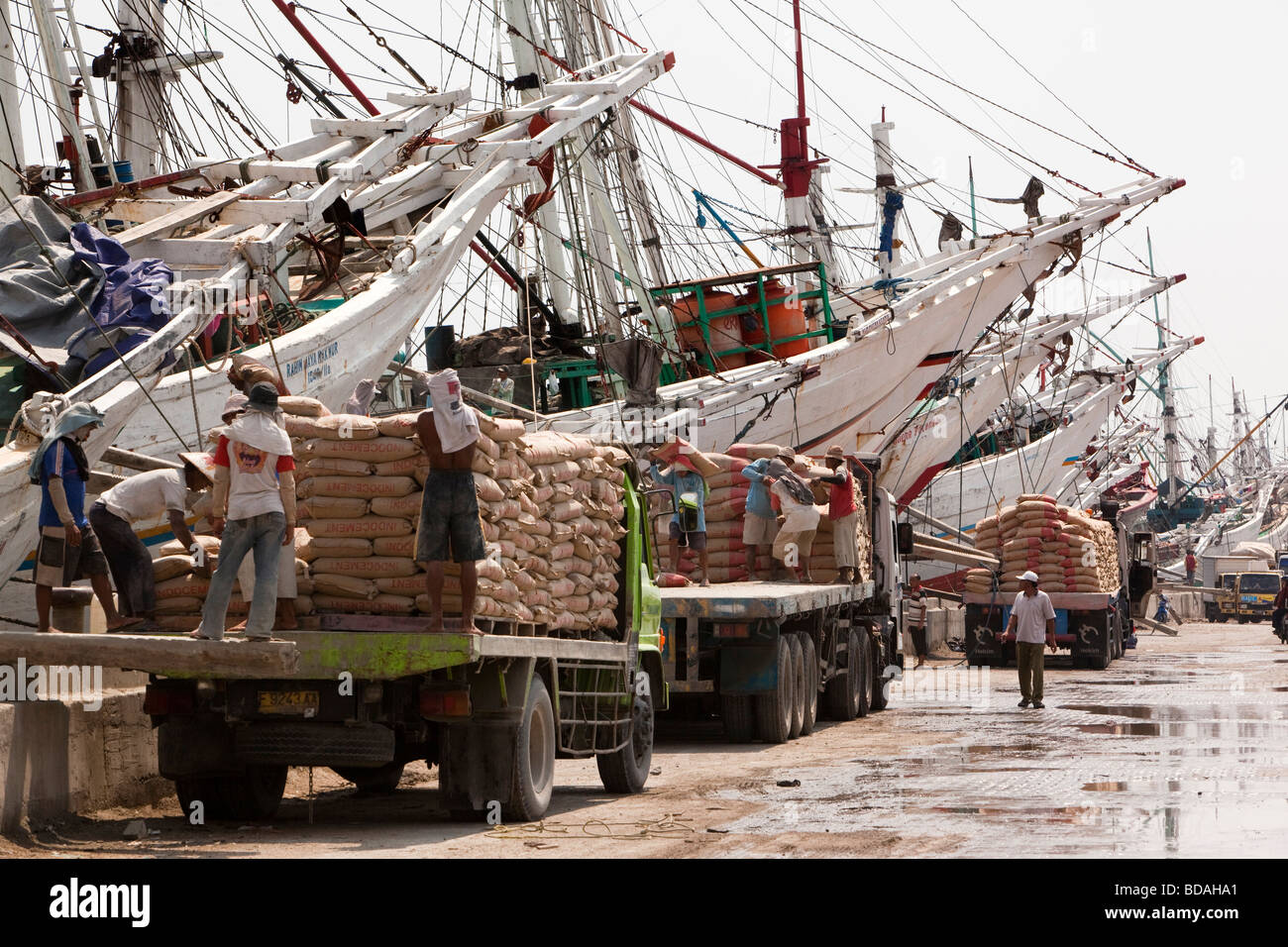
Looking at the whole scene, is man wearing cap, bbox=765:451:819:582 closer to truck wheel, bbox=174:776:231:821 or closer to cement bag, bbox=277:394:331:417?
cement bag, bbox=277:394:331:417

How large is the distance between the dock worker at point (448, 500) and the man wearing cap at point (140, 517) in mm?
1345

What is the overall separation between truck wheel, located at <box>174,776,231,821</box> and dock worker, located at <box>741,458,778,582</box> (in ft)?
29.7

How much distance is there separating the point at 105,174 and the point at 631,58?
7.87m

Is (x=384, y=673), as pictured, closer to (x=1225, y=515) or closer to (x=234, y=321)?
(x=234, y=321)

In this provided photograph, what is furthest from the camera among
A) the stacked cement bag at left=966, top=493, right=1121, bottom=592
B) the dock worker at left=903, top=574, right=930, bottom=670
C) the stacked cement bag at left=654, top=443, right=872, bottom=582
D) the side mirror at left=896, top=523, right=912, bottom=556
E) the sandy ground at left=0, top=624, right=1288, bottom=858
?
the dock worker at left=903, top=574, right=930, bottom=670

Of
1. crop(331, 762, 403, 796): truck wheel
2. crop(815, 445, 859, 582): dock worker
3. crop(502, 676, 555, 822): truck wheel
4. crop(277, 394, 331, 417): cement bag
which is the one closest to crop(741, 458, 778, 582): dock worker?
crop(815, 445, 859, 582): dock worker

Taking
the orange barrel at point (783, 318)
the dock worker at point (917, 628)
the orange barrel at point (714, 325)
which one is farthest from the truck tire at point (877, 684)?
the orange barrel at point (783, 318)

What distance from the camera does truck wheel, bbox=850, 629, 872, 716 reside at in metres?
20.0

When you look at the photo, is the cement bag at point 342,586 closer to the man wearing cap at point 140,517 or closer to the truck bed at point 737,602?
the man wearing cap at point 140,517

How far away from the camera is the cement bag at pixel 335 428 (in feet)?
32.1

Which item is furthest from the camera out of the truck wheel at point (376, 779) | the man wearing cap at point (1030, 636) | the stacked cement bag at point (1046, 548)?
the stacked cement bag at point (1046, 548)

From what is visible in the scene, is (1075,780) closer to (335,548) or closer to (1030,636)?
(335,548)

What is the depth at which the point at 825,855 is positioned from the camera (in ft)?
27.9
